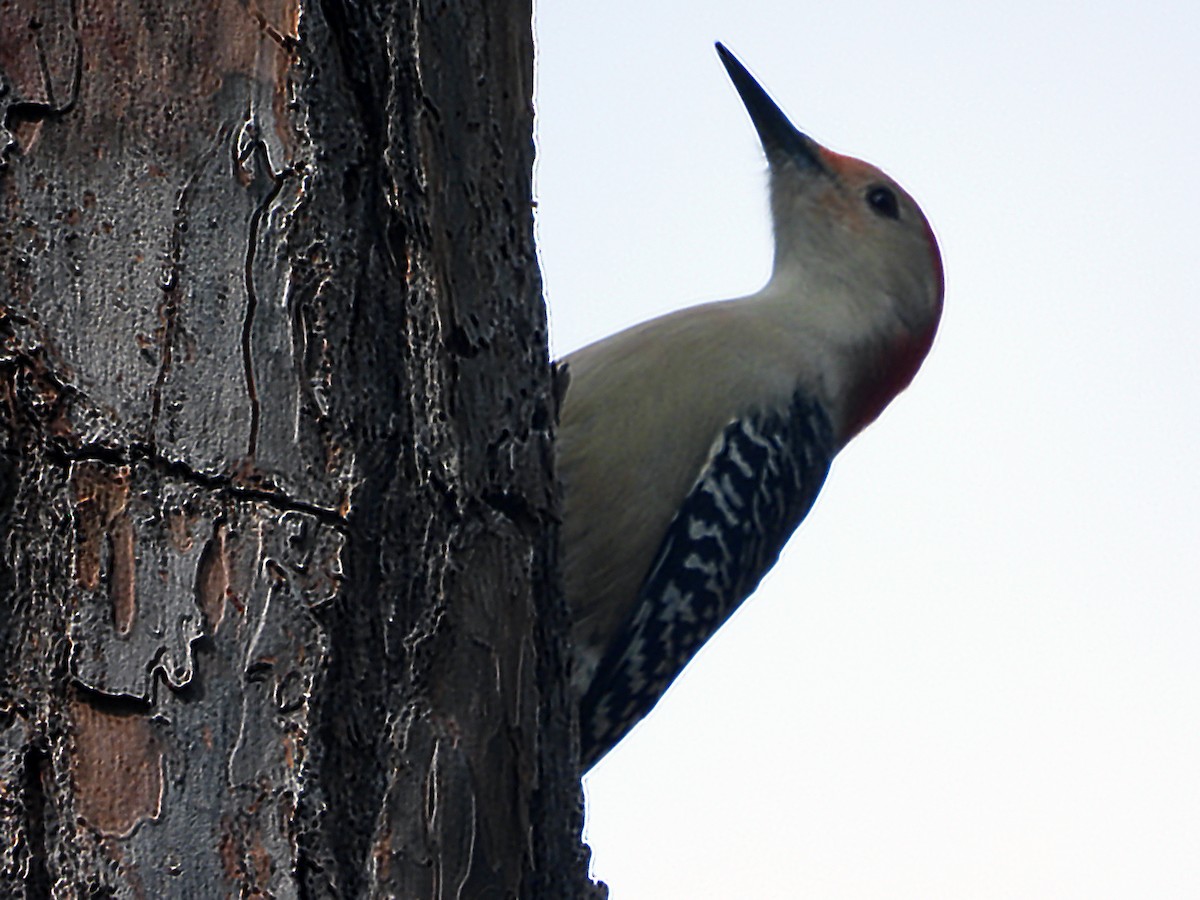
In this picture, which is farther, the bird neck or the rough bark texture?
the bird neck

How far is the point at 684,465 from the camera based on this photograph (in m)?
3.97

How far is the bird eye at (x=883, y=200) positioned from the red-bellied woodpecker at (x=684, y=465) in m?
0.51

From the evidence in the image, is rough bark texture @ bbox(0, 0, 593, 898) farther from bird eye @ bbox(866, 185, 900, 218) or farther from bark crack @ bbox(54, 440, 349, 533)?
bird eye @ bbox(866, 185, 900, 218)

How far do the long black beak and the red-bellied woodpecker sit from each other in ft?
2.16

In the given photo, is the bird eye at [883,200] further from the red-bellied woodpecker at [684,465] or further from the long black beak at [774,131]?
the red-bellied woodpecker at [684,465]

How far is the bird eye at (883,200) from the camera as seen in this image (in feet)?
16.7

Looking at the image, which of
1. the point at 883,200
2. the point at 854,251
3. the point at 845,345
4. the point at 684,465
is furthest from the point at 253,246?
the point at 883,200

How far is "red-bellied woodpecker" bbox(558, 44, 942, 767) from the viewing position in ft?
12.7

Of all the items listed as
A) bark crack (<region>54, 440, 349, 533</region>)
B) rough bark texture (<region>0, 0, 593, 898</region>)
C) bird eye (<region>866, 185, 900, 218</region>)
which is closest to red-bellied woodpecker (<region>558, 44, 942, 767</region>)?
bird eye (<region>866, 185, 900, 218</region>)

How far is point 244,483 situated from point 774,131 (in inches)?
146

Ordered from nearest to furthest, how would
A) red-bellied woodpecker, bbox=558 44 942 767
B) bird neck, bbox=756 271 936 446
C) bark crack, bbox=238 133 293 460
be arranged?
bark crack, bbox=238 133 293 460
red-bellied woodpecker, bbox=558 44 942 767
bird neck, bbox=756 271 936 446

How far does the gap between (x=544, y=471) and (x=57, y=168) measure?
71 cm

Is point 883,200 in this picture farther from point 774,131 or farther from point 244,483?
point 244,483

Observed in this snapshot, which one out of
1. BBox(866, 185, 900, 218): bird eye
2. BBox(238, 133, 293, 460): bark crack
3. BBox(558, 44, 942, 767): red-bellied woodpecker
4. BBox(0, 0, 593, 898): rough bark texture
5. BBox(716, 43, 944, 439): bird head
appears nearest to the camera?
BBox(0, 0, 593, 898): rough bark texture
